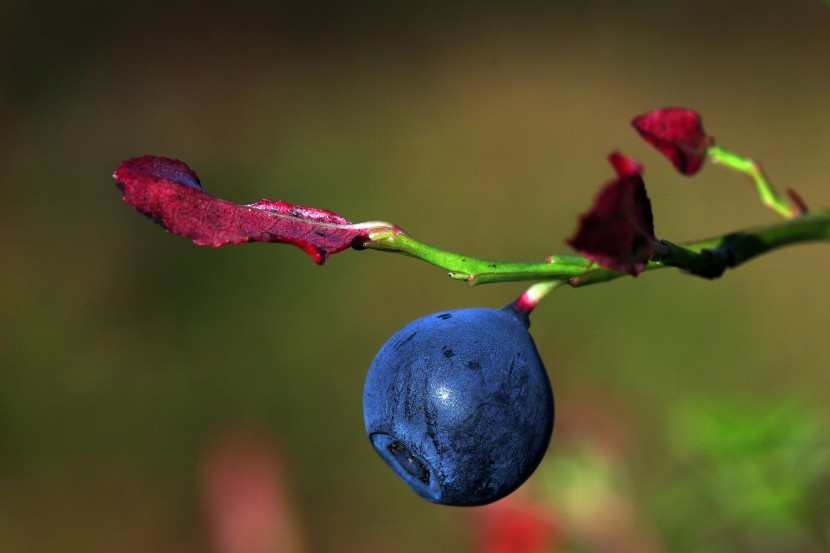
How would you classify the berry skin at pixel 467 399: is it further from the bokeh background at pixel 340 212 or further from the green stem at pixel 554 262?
the bokeh background at pixel 340 212

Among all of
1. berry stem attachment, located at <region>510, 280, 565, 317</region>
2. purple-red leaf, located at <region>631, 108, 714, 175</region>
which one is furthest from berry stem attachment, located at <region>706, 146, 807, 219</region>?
berry stem attachment, located at <region>510, 280, 565, 317</region>

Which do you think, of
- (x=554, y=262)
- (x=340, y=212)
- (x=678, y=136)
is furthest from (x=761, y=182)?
(x=340, y=212)

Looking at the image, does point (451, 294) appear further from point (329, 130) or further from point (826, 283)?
point (826, 283)

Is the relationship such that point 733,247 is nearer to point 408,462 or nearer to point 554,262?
point 554,262

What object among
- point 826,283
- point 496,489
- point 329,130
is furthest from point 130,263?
point 496,489

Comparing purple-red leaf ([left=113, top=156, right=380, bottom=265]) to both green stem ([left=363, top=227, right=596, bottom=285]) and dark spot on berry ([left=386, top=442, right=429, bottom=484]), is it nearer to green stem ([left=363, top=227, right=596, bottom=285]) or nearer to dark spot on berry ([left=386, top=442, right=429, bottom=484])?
green stem ([left=363, top=227, right=596, bottom=285])

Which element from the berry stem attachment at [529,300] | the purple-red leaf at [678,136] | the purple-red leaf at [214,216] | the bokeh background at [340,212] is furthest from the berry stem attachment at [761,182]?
the bokeh background at [340,212]
